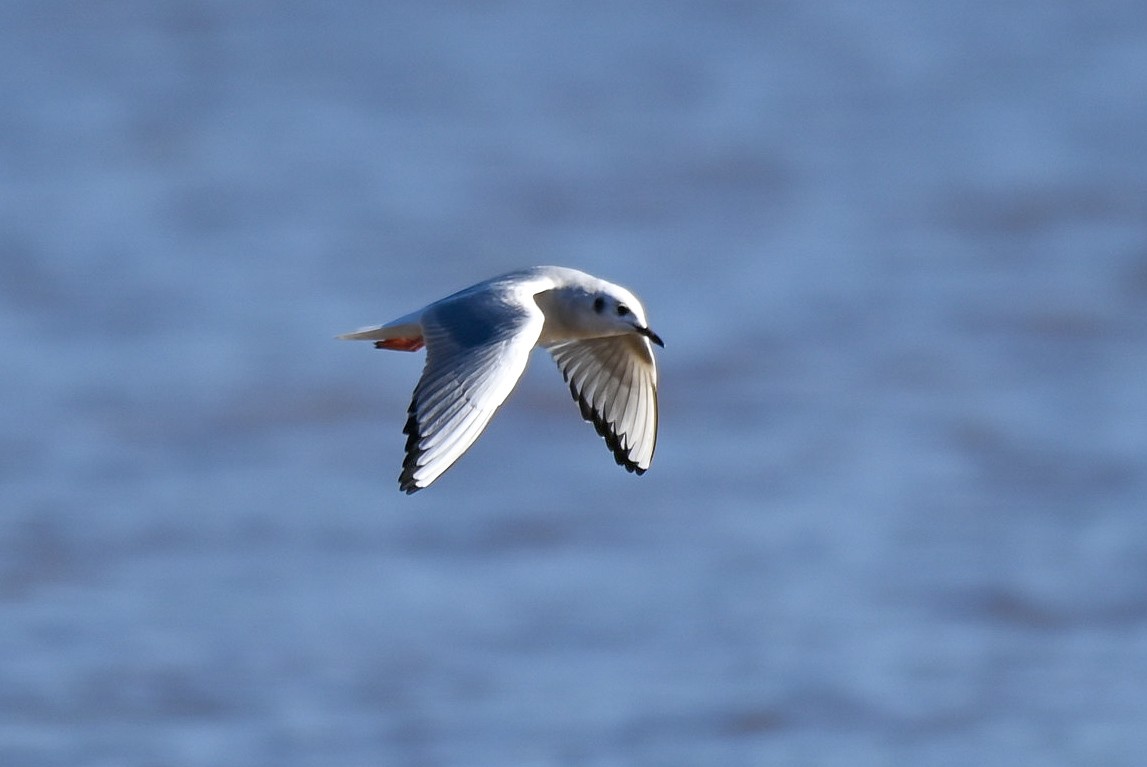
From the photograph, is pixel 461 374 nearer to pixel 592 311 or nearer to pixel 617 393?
pixel 592 311

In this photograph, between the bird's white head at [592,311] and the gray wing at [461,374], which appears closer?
the gray wing at [461,374]

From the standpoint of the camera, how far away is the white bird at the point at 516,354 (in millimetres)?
5059

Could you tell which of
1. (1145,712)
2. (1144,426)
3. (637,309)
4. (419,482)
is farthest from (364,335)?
(1144,426)

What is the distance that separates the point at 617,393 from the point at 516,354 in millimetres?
1275

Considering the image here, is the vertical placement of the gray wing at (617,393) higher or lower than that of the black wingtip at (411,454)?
higher

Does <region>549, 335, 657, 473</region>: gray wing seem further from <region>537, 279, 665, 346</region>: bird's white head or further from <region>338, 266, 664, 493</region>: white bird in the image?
<region>537, 279, 665, 346</region>: bird's white head

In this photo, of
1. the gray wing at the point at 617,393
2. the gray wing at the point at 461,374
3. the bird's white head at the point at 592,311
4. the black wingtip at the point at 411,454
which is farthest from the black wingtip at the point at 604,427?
the black wingtip at the point at 411,454

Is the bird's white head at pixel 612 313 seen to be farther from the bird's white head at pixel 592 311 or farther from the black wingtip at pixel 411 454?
the black wingtip at pixel 411 454

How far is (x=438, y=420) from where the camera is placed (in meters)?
5.07

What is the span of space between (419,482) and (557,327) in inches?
50.1

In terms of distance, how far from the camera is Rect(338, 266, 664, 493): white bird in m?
5.06

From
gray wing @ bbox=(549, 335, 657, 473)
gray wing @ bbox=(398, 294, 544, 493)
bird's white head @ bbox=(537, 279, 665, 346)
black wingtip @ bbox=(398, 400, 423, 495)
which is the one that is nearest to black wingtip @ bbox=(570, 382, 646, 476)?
gray wing @ bbox=(549, 335, 657, 473)

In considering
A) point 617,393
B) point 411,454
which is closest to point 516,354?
point 411,454

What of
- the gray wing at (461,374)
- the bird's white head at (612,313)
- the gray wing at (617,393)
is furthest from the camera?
the gray wing at (617,393)
